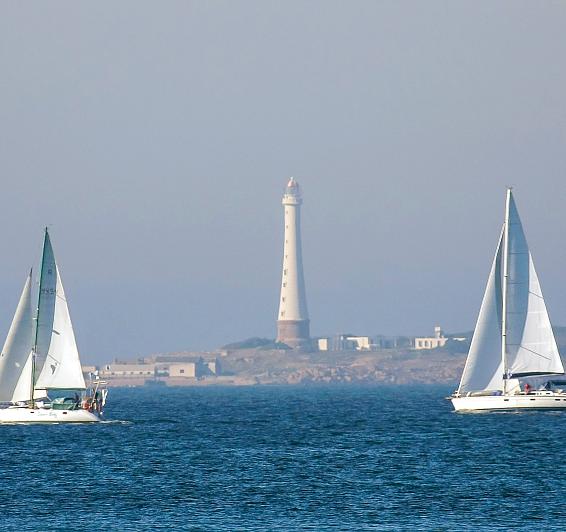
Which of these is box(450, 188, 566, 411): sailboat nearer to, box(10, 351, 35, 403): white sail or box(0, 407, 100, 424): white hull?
box(0, 407, 100, 424): white hull

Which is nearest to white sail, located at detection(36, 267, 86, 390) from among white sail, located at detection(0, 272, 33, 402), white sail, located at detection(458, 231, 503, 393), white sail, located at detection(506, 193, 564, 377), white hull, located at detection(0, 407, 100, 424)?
white sail, located at detection(0, 272, 33, 402)

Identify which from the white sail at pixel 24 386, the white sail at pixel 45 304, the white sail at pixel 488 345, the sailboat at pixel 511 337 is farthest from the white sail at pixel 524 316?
the white sail at pixel 24 386

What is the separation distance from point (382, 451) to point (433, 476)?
45.4ft

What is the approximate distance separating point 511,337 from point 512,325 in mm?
821

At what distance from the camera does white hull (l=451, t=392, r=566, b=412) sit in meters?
100

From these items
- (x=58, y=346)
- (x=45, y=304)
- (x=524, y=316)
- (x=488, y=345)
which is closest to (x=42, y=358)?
(x=58, y=346)

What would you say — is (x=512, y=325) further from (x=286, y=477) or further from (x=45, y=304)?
(x=286, y=477)

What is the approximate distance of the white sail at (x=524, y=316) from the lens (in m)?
102

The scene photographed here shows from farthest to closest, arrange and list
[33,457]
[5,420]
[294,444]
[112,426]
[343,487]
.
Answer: [112,426]
[5,420]
[294,444]
[33,457]
[343,487]

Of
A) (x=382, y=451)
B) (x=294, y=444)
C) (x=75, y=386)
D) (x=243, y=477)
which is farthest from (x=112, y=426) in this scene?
(x=243, y=477)

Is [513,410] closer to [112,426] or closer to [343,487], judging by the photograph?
[112,426]

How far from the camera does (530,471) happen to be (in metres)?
65.2

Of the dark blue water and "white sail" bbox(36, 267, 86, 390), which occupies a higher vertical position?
"white sail" bbox(36, 267, 86, 390)

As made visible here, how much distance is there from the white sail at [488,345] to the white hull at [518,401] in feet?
2.91
